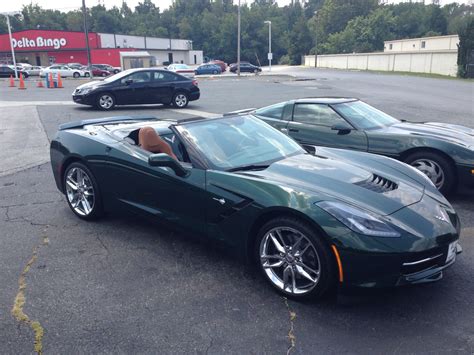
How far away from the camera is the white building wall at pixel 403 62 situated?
43.1 meters

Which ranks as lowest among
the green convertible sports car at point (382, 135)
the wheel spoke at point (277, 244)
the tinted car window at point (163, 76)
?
the wheel spoke at point (277, 244)

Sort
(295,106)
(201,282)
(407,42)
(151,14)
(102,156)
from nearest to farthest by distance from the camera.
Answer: (201,282), (102,156), (295,106), (407,42), (151,14)

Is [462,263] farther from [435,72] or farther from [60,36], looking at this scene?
[60,36]

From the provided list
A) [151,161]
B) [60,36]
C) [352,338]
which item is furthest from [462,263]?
[60,36]

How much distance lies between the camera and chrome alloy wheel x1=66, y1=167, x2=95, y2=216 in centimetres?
496

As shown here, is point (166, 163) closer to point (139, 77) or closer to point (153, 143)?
point (153, 143)

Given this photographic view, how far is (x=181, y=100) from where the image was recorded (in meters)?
16.4

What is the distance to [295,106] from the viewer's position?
723cm

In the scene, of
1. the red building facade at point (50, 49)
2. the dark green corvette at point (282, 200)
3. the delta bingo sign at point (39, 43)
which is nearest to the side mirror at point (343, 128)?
the dark green corvette at point (282, 200)

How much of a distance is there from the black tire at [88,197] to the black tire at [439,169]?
4.09 meters

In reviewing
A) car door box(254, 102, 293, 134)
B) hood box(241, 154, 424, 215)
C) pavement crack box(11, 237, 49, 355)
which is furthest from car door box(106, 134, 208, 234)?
car door box(254, 102, 293, 134)

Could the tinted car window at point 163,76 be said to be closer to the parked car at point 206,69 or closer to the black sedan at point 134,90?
the black sedan at point 134,90

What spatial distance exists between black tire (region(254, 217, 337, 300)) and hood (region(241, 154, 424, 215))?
31 centimetres

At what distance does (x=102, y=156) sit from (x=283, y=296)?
8.16 ft
